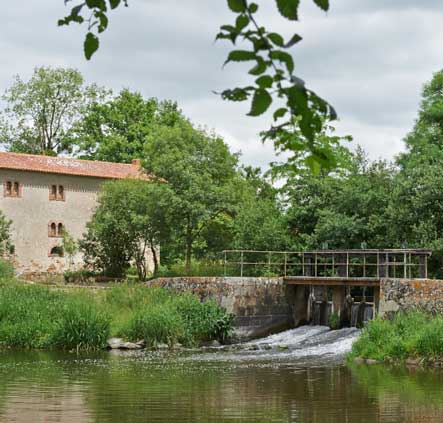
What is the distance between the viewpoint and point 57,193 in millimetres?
50125

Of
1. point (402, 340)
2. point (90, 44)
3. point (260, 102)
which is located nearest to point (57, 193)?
point (402, 340)

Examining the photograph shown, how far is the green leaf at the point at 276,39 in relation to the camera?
12.0ft

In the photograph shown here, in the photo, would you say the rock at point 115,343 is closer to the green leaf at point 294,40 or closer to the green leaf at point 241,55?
the green leaf at point 241,55

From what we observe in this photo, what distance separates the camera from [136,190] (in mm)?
42750

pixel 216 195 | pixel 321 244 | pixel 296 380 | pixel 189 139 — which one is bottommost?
pixel 296 380

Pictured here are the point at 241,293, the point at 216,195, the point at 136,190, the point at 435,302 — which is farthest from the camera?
the point at 136,190

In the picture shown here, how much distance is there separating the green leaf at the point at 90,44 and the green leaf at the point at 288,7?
4.59ft

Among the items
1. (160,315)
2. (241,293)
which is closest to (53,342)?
(160,315)

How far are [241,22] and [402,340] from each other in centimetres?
1733

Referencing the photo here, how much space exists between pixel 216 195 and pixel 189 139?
3321mm

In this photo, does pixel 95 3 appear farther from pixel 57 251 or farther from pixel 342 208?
pixel 57 251

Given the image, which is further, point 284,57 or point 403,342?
point 403,342

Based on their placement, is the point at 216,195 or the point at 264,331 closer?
the point at 264,331

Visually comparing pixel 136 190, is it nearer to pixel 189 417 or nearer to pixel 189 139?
pixel 189 139
